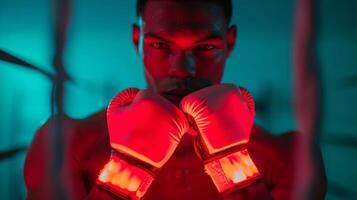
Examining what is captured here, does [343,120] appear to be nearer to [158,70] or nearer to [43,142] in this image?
[158,70]

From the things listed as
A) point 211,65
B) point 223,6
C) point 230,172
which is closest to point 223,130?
point 230,172

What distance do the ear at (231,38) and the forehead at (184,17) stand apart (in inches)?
3.8

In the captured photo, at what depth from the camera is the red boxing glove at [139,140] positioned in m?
0.62

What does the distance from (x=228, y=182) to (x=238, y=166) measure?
0.11 ft

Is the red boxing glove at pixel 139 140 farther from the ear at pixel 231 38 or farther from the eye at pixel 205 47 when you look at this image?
the ear at pixel 231 38

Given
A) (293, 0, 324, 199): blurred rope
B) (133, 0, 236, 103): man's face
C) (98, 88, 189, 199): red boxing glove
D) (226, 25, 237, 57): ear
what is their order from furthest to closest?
(226, 25, 237, 57): ear, (133, 0, 236, 103): man's face, (98, 88, 189, 199): red boxing glove, (293, 0, 324, 199): blurred rope

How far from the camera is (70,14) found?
0.53 m

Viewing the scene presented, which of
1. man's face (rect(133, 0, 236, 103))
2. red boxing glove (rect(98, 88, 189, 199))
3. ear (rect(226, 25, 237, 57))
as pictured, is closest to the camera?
red boxing glove (rect(98, 88, 189, 199))

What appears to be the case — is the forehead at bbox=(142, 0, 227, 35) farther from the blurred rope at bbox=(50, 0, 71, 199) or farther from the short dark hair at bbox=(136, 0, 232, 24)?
the blurred rope at bbox=(50, 0, 71, 199)

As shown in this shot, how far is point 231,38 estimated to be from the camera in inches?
34.3

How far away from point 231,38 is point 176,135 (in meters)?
0.33

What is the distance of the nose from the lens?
0.71 metres

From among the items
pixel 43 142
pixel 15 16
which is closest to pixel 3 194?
pixel 43 142

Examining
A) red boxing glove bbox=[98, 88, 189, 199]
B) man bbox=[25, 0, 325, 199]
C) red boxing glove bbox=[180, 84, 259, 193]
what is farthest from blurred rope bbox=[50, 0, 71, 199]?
red boxing glove bbox=[180, 84, 259, 193]
